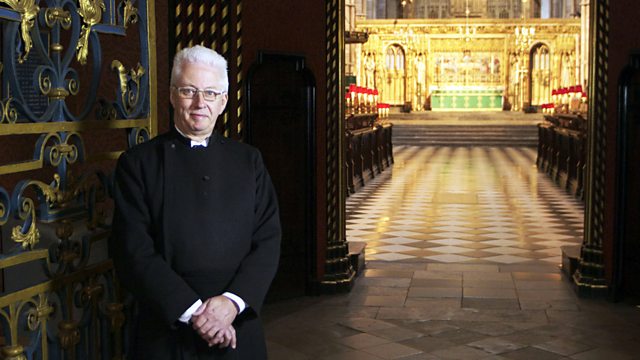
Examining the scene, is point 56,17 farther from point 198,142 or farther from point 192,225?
point 192,225

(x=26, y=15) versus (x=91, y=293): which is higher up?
(x=26, y=15)

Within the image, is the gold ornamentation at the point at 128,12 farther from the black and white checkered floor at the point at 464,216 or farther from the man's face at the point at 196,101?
the black and white checkered floor at the point at 464,216

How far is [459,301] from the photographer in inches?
218

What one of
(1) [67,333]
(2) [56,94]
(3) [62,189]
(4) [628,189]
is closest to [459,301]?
(4) [628,189]

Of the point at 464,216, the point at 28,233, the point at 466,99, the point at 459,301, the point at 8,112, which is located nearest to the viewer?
the point at 8,112

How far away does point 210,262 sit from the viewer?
217 cm

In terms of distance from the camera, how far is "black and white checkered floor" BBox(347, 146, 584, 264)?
24.7 ft

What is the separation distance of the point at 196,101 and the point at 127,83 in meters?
0.51

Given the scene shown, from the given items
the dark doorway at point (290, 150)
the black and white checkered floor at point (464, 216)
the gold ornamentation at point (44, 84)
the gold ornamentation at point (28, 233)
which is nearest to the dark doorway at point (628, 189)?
the black and white checkered floor at point (464, 216)

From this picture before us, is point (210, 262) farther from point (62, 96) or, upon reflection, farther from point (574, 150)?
point (574, 150)

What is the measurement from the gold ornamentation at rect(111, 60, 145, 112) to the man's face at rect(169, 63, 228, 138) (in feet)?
1.30

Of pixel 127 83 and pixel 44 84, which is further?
pixel 127 83

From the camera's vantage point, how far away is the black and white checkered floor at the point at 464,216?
7539 millimetres

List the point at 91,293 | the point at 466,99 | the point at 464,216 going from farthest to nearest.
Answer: the point at 466,99 → the point at 464,216 → the point at 91,293
